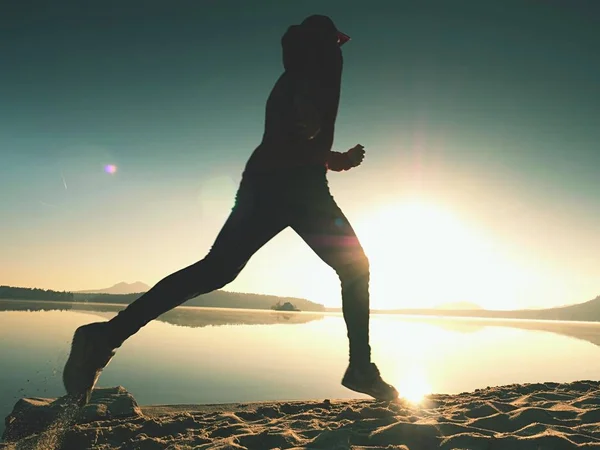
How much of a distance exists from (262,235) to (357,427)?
1.65 metres

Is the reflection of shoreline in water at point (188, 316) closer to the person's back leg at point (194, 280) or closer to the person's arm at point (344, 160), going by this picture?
the person's back leg at point (194, 280)

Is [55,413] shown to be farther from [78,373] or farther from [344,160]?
[344,160]

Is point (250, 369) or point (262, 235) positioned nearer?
point (262, 235)

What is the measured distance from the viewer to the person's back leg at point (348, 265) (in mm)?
2703

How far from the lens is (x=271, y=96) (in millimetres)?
2723

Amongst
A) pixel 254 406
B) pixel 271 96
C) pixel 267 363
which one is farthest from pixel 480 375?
pixel 271 96

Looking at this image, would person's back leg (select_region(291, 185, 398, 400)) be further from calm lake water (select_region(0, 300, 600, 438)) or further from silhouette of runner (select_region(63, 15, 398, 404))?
calm lake water (select_region(0, 300, 600, 438))

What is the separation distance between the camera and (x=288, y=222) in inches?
106

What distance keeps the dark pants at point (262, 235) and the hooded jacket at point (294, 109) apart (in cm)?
10

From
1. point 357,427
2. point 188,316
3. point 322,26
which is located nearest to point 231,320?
point 188,316

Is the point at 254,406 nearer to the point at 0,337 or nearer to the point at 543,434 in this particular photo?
the point at 543,434

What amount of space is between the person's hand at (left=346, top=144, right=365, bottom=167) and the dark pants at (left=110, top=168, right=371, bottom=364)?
21.3 inches

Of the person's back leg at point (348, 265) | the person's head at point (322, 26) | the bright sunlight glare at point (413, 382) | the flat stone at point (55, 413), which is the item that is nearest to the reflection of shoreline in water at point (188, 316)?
the bright sunlight glare at point (413, 382)

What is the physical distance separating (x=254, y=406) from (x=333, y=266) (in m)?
2.78
